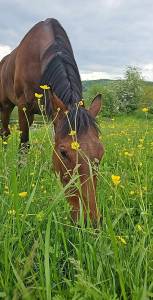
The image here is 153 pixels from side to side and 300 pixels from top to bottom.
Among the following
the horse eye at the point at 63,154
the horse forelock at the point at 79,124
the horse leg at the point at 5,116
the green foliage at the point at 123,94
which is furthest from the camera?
the green foliage at the point at 123,94

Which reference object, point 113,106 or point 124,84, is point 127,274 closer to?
point 113,106

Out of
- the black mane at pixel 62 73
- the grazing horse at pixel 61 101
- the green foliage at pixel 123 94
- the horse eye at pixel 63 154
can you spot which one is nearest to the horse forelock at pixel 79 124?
the grazing horse at pixel 61 101

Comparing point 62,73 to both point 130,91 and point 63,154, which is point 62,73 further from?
point 130,91

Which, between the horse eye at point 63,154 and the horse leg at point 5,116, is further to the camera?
the horse leg at point 5,116

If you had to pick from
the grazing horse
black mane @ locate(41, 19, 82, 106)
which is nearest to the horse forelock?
the grazing horse

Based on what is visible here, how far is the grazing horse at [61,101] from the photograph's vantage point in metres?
3.01

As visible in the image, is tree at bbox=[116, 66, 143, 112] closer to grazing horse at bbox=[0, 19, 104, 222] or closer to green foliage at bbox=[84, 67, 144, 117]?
green foliage at bbox=[84, 67, 144, 117]

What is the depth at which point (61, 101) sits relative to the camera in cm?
436

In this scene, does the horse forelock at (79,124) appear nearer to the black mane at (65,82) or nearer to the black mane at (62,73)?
the black mane at (65,82)

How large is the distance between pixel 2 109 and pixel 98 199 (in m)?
7.40

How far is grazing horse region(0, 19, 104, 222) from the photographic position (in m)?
3.01

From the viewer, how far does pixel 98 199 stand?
3.08 metres

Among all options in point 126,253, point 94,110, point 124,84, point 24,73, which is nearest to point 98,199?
point 126,253

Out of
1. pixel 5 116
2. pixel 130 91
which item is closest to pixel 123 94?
pixel 130 91
